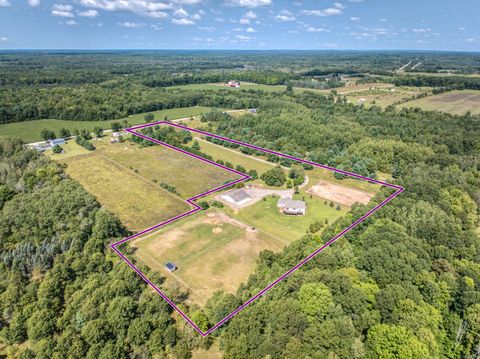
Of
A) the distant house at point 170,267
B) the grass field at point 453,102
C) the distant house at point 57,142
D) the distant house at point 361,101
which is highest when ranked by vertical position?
the grass field at point 453,102

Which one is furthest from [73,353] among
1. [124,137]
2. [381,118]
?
[381,118]

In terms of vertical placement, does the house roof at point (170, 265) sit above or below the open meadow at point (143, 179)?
below

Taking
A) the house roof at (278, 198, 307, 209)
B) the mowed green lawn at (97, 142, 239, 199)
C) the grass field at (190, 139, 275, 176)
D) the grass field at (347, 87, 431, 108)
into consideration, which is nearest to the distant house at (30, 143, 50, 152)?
the mowed green lawn at (97, 142, 239, 199)

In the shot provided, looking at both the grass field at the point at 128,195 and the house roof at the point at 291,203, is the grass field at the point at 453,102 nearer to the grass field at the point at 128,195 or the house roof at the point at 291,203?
the house roof at the point at 291,203

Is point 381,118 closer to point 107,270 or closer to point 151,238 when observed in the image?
point 151,238

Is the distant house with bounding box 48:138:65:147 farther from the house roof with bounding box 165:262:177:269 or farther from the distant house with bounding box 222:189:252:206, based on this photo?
the house roof with bounding box 165:262:177:269

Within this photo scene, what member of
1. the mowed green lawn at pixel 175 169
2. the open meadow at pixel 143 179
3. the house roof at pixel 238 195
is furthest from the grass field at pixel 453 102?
the open meadow at pixel 143 179
